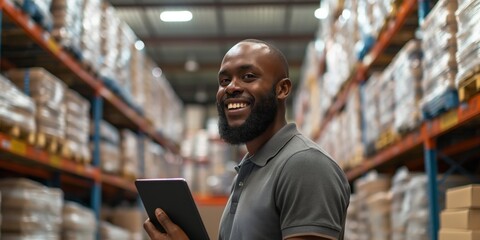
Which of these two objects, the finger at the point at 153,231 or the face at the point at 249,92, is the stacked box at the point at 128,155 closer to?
the finger at the point at 153,231

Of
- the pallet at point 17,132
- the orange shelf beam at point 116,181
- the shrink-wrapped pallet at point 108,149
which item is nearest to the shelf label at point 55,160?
the pallet at point 17,132

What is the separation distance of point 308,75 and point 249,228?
424 inches

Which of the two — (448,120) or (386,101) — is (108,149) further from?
(448,120)

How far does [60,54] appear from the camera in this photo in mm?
6188

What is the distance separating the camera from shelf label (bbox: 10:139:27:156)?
4975 millimetres

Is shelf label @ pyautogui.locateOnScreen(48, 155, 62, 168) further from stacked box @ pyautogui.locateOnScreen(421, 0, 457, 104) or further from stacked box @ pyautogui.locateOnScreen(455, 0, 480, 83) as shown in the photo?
stacked box @ pyautogui.locateOnScreen(455, 0, 480, 83)

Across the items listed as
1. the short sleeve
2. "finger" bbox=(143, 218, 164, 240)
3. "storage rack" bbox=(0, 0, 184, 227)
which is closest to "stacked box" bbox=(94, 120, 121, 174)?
"storage rack" bbox=(0, 0, 184, 227)

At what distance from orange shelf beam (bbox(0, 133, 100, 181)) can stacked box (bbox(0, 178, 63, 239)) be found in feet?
0.80

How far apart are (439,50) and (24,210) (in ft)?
11.1

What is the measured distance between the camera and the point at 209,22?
1481cm

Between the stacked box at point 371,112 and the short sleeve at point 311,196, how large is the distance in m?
4.38

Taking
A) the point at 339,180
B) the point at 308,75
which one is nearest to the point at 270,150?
the point at 339,180

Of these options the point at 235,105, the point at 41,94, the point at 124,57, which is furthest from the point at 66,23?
the point at 235,105

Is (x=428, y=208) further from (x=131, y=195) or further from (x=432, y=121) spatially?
(x=131, y=195)
